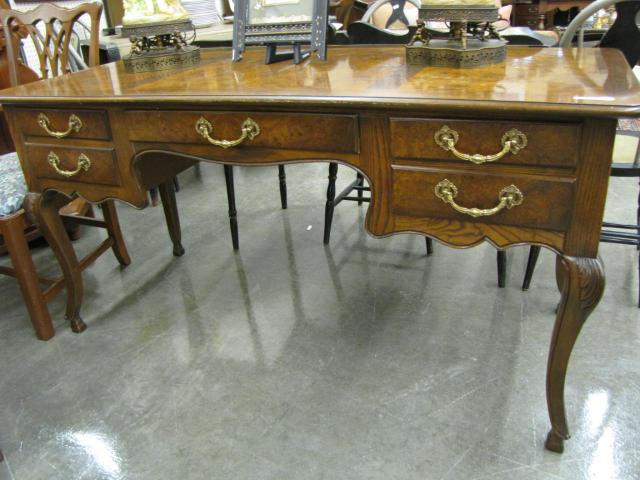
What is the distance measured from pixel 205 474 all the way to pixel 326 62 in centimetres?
119

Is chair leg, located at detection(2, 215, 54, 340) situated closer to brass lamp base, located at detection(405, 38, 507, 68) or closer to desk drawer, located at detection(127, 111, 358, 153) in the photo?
desk drawer, located at detection(127, 111, 358, 153)

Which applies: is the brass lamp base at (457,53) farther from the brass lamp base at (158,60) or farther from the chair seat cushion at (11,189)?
the chair seat cushion at (11,189)

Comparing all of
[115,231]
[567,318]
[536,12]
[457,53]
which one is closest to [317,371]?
[567,318]

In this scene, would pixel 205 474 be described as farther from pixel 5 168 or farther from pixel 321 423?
pixel 5 168

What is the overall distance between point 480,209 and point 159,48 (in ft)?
3.81

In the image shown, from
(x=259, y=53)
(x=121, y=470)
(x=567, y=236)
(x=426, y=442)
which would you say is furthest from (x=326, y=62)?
(x=121, y=470)

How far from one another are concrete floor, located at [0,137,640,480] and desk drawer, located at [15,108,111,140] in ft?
2.46

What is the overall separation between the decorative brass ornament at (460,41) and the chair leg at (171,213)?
1245 millimetres

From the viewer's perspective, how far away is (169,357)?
68.1 inches

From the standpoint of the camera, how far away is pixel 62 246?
173 centimetres

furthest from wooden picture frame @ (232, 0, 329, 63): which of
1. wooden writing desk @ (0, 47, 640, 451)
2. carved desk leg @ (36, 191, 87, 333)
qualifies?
carved desk leg @ (36, 191, 87, 333)

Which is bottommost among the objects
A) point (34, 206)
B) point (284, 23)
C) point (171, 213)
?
point (171, 213)

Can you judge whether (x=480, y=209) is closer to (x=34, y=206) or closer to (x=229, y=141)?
(x=229, y=141)

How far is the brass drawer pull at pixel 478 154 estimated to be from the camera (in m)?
1.01
